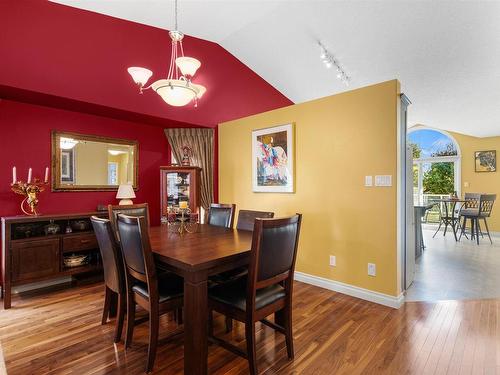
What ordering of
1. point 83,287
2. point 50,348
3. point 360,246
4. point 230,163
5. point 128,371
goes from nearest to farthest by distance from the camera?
1. point 128,371
2. point 50,348
3. point 360,246
4. point 83,287
5. point 230,163

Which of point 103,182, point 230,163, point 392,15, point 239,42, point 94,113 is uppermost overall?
point 239,42

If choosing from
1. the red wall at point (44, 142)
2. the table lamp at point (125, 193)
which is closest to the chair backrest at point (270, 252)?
the table lamp at point (125, 193)

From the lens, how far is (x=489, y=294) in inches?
114

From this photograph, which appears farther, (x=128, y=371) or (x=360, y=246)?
(x=360, y=246)

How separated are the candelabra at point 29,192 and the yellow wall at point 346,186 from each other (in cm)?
279

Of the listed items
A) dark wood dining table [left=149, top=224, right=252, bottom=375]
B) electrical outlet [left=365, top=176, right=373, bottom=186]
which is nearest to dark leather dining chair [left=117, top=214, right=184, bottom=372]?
dark wood dining table [left=149, top=224, right=252, bottom=375]

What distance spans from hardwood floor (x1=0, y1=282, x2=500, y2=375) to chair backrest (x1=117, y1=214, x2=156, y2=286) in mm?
550

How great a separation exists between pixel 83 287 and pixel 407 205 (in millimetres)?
3862

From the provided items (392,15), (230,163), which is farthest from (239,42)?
(392,15)

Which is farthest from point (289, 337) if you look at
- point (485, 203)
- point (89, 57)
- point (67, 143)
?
point (485, 203)

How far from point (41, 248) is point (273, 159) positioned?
114 inches

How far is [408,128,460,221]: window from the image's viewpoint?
7121mm

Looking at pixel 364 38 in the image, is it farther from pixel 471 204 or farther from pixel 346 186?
pixel 471 204

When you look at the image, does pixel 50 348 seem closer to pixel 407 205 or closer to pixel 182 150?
pixel 182 150
